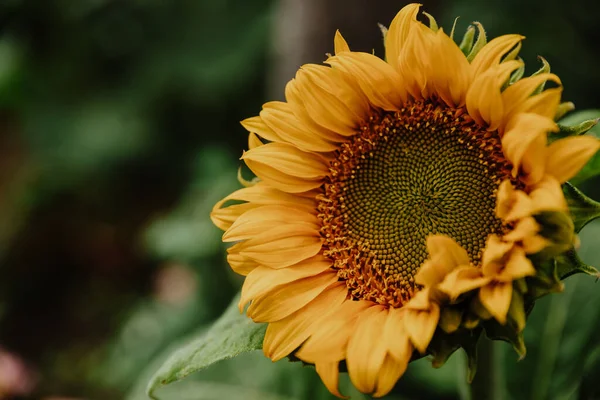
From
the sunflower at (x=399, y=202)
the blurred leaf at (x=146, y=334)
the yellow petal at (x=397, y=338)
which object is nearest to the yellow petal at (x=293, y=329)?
the sunflower at (x=399, y=202)

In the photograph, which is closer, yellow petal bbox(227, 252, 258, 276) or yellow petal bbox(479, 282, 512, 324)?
yellow petal bbox(479, 282, 512, 324)

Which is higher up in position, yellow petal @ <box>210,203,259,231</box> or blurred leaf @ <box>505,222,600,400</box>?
yellow petal @ <box>210,203,259,231</box>

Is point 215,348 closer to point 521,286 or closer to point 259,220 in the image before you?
point 259,220

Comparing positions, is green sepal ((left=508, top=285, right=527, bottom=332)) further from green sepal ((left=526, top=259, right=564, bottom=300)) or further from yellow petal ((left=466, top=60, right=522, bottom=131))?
yellow petal ((left=466, top=60, right=522, bottom=131))

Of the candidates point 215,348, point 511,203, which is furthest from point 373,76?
point 215,348

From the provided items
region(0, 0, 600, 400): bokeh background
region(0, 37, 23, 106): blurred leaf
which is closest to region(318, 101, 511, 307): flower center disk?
region(0, 0, 600, 400): bokeh background

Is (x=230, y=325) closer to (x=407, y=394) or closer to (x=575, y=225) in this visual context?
(x=575, y=225)

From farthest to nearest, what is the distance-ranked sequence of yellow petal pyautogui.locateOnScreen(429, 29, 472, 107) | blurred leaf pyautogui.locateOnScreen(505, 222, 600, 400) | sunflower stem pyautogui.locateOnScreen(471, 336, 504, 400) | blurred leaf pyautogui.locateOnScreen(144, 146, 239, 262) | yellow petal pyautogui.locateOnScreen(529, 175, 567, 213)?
blurred leaf pyautogui.locateOnScreen(144, 146, 239, 262), blurred leaf pyautogui.locateOnScreen(505, 222, 600, 400), sunflower stem pyautogui.locateOnScreen(471, 336, 504, 400), yellow petal pyautogui.locateOnScreen(429, 29, 472, 107), yellow petal pyautogui.locateOnScreen(529, 175, 567, 213)

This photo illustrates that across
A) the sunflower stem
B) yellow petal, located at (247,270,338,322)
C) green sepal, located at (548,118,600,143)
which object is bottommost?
the sunflower stem
